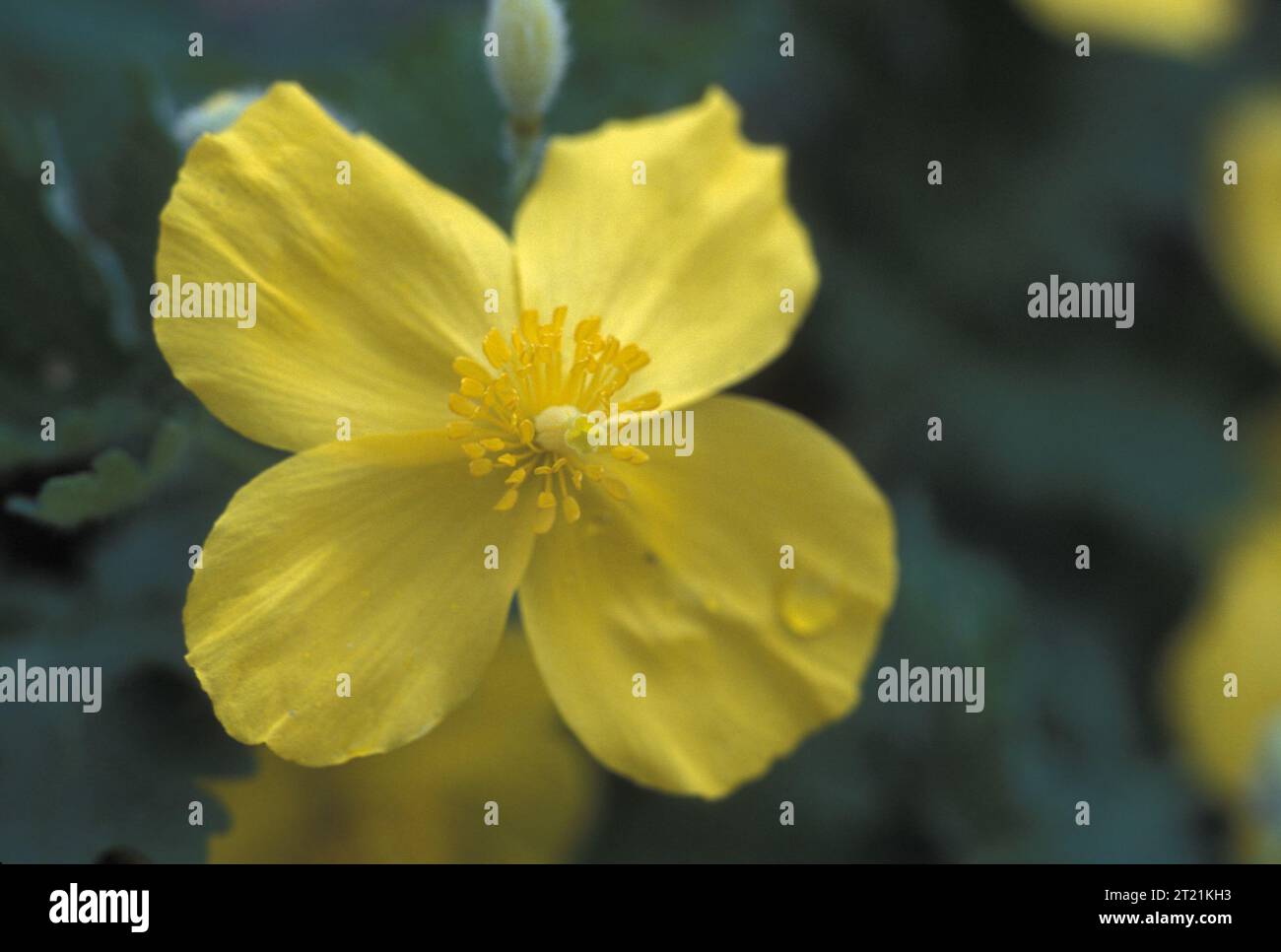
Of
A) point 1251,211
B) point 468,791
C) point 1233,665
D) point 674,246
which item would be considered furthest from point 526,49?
point 1251,211

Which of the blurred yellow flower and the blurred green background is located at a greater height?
the blurred yellow flower

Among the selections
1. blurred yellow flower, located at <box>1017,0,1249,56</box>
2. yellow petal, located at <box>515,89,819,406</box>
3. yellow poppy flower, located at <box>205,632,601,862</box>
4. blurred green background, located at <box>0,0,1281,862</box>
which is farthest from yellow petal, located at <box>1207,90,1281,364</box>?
yellow poppy flower, located at <box>205,632,601,862</box>

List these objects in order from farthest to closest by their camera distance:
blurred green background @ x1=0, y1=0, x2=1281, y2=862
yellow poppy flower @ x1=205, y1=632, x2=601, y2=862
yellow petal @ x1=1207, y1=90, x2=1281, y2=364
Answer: yellow petal @ x1=1207, y1=90, x2=1281, y2=364 → yellow poppy flower @ x1=205, y1=632, x2=601, y2=862 → blurred green background @ x1=0, y1=0, x2=1281, y2=862

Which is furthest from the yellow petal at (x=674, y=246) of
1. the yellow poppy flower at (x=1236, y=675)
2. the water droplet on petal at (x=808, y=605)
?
the yellow poppy flower at (x=1236, y=675)

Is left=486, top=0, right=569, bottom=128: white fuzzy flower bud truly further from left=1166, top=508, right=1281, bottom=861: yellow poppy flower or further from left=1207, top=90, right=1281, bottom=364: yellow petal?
left=1207, top=90, right=1281, bottom=364: yellow petal
